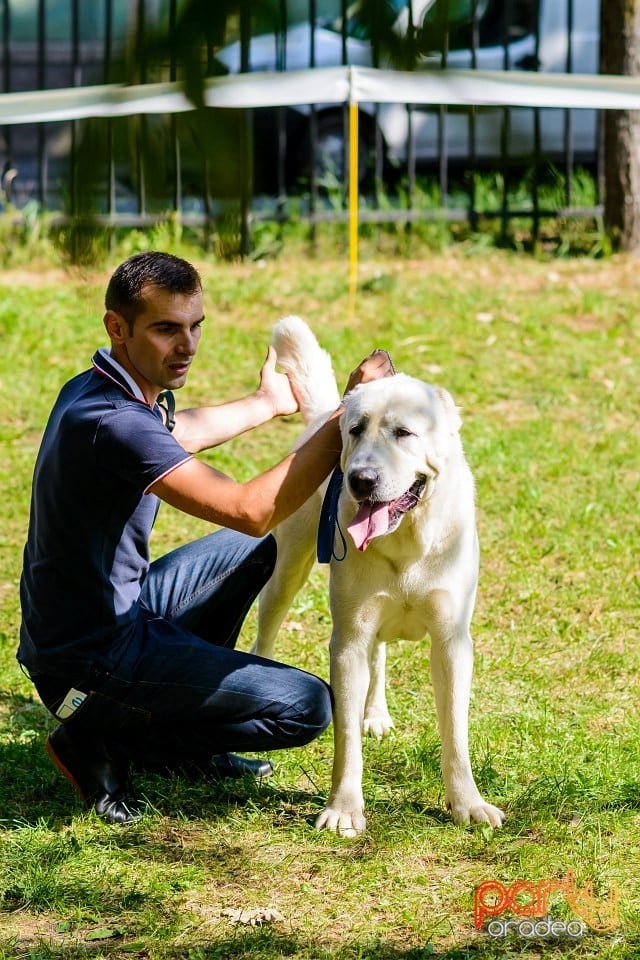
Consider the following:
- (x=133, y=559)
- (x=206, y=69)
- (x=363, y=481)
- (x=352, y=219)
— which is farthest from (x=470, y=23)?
(x=352, y=219)

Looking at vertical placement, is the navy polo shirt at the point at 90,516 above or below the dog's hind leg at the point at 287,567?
above

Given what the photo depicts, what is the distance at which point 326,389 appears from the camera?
4184 millimetres

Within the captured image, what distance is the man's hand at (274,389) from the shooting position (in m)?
3.98

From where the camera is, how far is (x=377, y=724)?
4164mm

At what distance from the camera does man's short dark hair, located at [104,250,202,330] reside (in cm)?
323

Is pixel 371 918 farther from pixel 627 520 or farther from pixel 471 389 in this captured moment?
pixel 471 389

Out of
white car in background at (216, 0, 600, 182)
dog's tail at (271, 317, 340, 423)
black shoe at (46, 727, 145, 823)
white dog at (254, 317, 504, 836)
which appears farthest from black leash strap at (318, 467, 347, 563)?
white car in background at (216, 0, 600, 182)

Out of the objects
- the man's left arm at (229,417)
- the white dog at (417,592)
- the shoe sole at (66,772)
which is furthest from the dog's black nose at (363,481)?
the shoe sole at (66,772)

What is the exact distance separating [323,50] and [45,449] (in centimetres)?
229

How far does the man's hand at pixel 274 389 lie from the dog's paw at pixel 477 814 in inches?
53.6

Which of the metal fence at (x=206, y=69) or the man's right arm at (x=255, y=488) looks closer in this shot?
the metal fence at (x=206, y=69)

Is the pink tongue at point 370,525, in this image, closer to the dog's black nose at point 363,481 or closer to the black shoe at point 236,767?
the dog's black nose at point 363,481

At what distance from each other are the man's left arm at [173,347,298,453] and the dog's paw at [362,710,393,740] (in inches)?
42.2

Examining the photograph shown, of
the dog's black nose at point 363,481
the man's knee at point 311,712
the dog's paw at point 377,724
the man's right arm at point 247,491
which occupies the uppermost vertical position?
the dog's black nose at point 363,481
